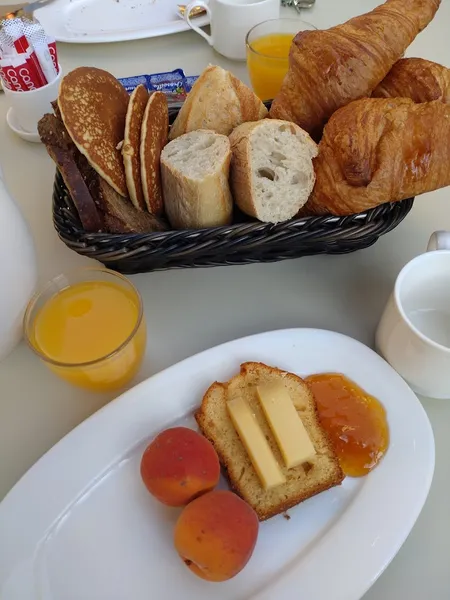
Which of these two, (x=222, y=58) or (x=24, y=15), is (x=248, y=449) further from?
(x=24, y=15)

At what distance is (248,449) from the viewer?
0.62 m

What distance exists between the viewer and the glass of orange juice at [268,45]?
106 centimetres

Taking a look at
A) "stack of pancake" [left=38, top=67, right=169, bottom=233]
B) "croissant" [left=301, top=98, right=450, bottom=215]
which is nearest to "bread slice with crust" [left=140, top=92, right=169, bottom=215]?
"stack of pancake" [left=38, top=67, right=169, bottom=233]

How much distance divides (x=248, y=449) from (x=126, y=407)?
0.59 feet

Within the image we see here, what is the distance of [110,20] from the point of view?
1.37m

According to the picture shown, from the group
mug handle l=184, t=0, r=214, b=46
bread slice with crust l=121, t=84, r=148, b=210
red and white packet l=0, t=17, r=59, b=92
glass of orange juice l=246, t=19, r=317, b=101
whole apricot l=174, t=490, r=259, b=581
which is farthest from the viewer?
mug handle l=184, t=0, r=214, b=46

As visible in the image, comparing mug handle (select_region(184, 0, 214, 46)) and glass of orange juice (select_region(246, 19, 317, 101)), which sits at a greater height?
mug handle (select_region(184, 0, 214, 46))

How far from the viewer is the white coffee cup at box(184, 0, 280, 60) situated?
1125mm

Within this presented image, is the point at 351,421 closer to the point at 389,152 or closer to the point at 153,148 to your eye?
the point at 389,152

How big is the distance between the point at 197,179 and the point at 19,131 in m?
0.59

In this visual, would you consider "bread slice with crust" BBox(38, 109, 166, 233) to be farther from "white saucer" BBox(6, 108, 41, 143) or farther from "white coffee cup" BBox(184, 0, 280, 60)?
"white coffee cup" BBox(184, 0, 280, 60)

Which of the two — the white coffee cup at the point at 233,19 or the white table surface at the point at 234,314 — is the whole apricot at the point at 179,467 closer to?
the white table surface at the point at 234,314

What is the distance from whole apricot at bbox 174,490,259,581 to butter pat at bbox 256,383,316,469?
0.09 meters

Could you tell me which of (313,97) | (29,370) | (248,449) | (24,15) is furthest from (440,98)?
(24,15)
